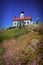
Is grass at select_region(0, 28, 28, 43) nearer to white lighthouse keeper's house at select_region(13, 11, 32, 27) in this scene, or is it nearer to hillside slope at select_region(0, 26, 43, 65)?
hillside slope at select_region(0, 26, 43, 65)

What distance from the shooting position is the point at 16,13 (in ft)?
11.2

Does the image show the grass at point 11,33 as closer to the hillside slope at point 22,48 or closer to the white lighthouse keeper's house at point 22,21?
the hillside slope at point 22,48

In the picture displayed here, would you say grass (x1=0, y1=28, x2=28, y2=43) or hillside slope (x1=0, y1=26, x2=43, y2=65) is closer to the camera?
hillside slope (x1=0, y1=26, x2=43, y2=65)

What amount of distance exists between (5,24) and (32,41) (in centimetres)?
62

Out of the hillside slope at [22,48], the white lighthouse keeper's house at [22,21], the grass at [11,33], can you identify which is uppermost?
the white lighthouse keeper's house at [22,21]

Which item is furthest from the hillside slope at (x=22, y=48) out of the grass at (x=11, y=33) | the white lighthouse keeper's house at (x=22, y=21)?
the white lighthouse keeper's house at (x=22, y=21)

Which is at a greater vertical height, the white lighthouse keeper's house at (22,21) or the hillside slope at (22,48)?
the white lighthouse keeper's house at (22,21)

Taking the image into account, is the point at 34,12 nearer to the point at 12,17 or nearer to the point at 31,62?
the point at 12,17

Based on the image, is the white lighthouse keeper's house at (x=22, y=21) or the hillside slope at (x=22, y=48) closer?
the hillside slope at (x=22, y=48)

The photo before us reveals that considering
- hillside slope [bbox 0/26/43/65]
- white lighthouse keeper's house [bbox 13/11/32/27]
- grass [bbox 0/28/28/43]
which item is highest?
white lighthouse keeper's house [bbox 13/11/32/27]

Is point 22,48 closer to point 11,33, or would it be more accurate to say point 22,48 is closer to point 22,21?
point 11,33

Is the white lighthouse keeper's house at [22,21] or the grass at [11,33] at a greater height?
the white lighthouse keeper's house at [22,21]

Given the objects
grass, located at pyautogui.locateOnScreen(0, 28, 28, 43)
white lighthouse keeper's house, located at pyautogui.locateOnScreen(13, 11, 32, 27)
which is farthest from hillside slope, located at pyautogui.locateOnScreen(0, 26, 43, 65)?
white lighthouse keeper's house, located at pyautogui.locateOnScreen(13, 11, 32, 27)

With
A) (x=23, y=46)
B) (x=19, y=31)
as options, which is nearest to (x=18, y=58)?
(x=23, y=46)
